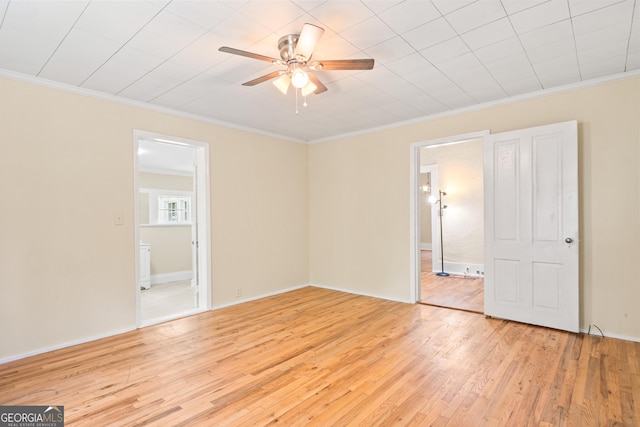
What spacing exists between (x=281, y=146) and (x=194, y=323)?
3.04m

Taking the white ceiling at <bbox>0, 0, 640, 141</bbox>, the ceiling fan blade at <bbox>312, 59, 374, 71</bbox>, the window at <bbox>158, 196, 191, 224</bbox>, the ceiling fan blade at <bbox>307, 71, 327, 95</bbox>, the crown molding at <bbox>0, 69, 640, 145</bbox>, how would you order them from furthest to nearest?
the window at <bbox>158, 196, 191, 224</bbox>
the crown molding at <bbox>0, 69, 640, 145</bbox>
the ceiling fan blade at <bbox>307, 71, 327, 95</bbox>
the ceiling fan blade at <bbox>312, 59, 374, 71</bbox>
the white ceiling at <bbox>0, 0, 640, 141</bbox>

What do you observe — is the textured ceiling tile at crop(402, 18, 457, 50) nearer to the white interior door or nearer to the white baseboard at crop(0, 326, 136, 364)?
the white interior door

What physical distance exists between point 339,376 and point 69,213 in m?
3.07

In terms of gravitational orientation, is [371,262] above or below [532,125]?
below

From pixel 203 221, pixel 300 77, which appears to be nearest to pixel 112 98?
pixel 203 221

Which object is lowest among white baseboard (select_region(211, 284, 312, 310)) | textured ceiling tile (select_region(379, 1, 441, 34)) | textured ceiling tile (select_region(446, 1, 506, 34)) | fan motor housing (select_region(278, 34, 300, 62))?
white baseboard (select_region(211, 284, 312, 310))

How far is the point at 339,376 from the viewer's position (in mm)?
2549

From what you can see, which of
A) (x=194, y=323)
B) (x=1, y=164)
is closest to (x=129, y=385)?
(x=194, y=323)

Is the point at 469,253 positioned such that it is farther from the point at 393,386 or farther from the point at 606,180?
the point at 393,386

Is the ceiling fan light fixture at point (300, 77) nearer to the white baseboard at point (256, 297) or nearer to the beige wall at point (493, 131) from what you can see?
the beige wall at point (493, 131)

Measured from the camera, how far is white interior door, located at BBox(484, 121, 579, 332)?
3.30 metres

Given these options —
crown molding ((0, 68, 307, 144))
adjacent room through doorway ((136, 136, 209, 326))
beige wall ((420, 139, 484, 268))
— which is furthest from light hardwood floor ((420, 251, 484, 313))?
crown molding ((0, 68, 307, 144))

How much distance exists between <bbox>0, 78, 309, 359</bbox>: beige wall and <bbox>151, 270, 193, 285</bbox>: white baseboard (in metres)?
2.79

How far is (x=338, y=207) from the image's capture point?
5.47 meters
